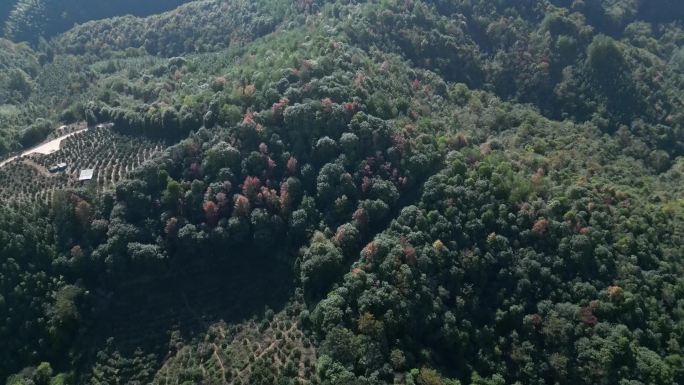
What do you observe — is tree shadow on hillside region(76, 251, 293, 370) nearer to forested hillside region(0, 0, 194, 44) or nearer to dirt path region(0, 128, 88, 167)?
dirt path region(0, 128, 88, 167)

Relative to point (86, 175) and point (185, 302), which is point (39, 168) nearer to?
point (86, 175)

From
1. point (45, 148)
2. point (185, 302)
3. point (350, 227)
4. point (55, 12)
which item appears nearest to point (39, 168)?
point (45, 148)

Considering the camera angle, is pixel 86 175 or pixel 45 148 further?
pixel 45 148

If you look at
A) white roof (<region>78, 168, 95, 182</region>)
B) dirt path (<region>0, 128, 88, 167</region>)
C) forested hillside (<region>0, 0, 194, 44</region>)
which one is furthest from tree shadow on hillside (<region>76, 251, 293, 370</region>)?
forested hillside (<region>0, 0, 194, 44</region>)

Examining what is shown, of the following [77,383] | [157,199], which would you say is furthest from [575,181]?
[77,383]

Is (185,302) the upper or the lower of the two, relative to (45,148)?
lower

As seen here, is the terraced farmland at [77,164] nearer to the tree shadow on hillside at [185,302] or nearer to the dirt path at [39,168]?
the dirt path at [39,168]

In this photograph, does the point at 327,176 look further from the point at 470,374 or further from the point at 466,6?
the point at 466,6

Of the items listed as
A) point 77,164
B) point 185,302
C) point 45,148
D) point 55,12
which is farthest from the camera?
point 55,12
